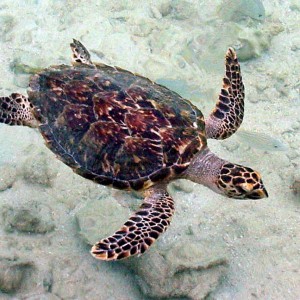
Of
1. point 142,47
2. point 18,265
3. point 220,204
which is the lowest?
point 18,265

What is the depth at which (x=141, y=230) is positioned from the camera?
9.29 ft

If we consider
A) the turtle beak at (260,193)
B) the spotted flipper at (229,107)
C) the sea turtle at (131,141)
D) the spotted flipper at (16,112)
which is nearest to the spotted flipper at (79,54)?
the sea turtle at (131,141)

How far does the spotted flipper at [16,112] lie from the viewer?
11.4 ft

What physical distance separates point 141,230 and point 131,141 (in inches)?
27.6

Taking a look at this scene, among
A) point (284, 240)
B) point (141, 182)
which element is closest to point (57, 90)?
point (141, 182)

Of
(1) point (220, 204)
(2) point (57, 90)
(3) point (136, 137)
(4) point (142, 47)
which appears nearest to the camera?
(3) point (136, 137)

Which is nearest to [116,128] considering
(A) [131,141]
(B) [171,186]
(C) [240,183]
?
(A) [131,141]

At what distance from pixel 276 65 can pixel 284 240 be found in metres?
3.06

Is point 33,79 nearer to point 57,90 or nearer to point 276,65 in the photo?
point 57,90

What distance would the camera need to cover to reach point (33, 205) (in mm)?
3744

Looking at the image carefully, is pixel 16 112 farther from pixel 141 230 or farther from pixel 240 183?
pixel 240 183

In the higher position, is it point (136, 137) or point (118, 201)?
point (136, 137)

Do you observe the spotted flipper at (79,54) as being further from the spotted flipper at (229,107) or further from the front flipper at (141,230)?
the front flipper at (141,230)

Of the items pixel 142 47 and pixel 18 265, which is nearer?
pixel 18 265
